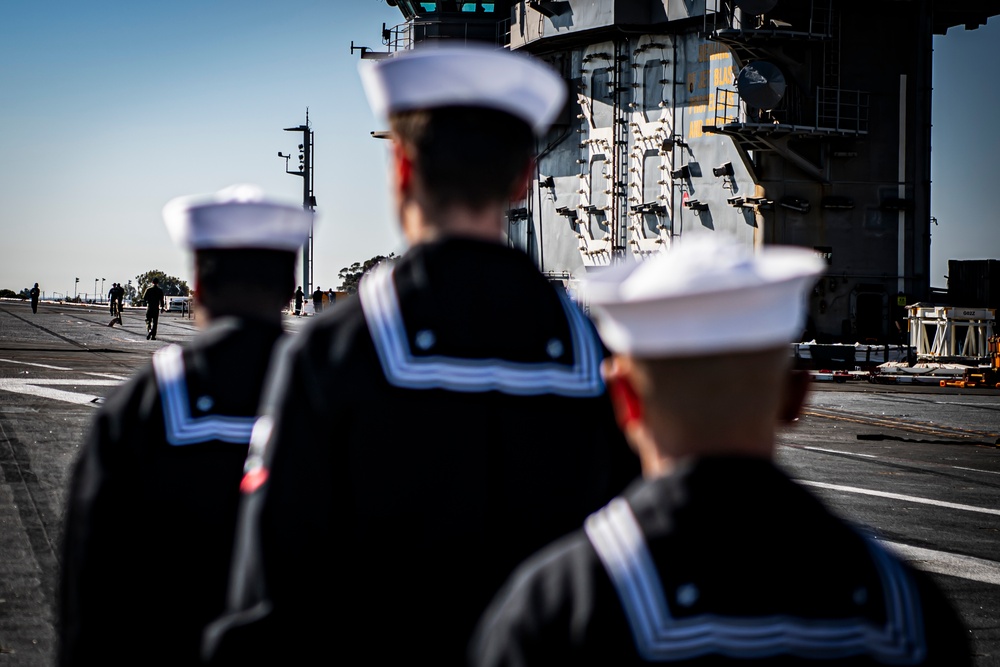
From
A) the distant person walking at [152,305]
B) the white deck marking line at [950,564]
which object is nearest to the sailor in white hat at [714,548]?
the white deck marking line at [950,564]

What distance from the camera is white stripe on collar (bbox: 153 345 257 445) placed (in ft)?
9.72

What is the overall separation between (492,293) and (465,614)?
2.23 feet

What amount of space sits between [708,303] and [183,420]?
5.34 feet

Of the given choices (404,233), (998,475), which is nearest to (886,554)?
(404,233)

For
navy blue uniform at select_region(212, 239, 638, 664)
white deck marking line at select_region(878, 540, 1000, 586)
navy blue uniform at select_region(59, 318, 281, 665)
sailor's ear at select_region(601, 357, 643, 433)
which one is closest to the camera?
sailor's ear at select_region(601, 357, 643, 433)

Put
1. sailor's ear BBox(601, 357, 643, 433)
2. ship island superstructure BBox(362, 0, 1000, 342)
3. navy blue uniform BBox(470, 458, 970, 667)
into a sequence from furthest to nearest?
ship island superstructure BBox(362, 0, 1000, 342) → sailor's ear BBox(601, 357, 643, 433) → navy blue uniform BBox(470, 458, 970, 667)

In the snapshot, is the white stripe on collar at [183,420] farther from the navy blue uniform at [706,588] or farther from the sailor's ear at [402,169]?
the navy blue uniform at [706,588]

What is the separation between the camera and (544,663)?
1759 millimetres

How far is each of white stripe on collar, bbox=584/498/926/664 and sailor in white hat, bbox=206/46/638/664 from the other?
0.61 m

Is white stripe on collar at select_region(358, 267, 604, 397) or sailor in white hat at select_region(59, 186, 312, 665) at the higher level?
white stripe on collar at select_region(358, 267, 604, 397)

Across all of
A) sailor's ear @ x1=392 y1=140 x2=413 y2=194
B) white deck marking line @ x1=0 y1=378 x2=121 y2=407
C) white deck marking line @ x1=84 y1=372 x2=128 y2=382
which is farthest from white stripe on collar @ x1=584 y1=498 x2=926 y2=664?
white deck marking line @ x1=84 y1=372 x2=128 y2=382

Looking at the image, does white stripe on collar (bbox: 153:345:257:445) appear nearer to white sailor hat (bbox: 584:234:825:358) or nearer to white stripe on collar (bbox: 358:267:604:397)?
white stripe on collar (bbox: 358:267:604:397)

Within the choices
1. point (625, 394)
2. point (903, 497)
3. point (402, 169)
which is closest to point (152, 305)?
point (903, 497)

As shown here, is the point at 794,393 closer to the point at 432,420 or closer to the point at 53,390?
the point at 432,420
